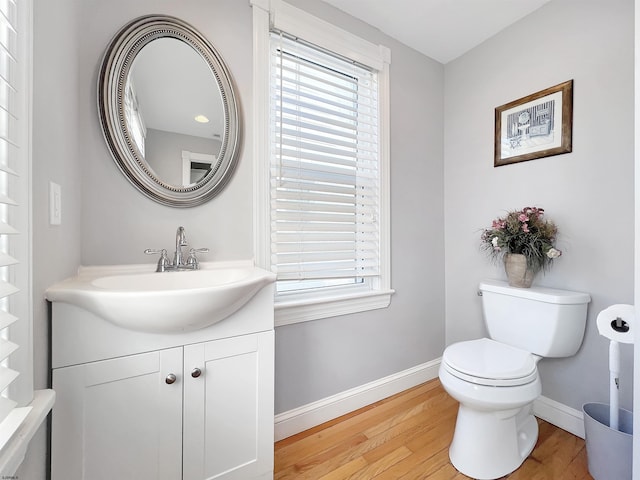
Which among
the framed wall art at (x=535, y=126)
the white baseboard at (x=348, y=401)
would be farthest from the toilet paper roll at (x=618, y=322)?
the white baseboard at (x=348, y=401)

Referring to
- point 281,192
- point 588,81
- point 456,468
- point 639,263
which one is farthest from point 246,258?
point 588,81

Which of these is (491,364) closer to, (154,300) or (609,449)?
(609,449)

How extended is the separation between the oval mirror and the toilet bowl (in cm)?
138

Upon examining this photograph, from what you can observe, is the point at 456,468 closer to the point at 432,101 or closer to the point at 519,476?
the point at 519,476

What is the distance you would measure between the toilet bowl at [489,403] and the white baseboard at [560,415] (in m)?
0.35

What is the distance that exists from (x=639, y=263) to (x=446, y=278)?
1.22 metres

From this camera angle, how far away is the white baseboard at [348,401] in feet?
4.77

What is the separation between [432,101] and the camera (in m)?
Answer: 2.05

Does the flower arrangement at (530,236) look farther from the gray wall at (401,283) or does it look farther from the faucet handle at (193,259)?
the faucet handle at (193,259)

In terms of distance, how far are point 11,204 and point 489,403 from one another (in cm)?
158

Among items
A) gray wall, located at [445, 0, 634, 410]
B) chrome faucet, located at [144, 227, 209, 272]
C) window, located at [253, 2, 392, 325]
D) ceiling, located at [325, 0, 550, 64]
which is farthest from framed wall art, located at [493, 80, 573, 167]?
chrome faucet, located at [144, 227, 209, 272]

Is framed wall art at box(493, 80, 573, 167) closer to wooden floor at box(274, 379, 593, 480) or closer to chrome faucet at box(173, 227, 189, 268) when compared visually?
wooden floor at box(274, 379, 593, 480)

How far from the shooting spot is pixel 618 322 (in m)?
1.14

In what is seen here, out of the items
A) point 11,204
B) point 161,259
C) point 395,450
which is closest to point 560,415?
point 395,450
